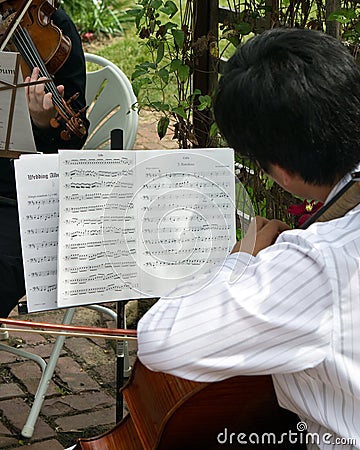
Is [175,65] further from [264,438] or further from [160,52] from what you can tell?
[264,438]

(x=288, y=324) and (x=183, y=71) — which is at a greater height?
(x=288, y=324)

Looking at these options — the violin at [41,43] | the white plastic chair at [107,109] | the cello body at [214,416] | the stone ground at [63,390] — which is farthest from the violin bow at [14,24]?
the stone ground at [63,390]

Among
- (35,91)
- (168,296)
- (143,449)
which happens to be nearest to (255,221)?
(168,296)

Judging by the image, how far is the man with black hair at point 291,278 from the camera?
122 cm

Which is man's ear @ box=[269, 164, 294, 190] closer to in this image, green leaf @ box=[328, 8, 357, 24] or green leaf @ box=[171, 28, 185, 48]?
green leaf @ box=[328, 8, 357, 24]

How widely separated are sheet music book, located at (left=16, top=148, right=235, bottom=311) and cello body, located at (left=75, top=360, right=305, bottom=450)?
7.9 inches

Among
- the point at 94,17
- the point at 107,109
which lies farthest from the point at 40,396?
the point at 94,17

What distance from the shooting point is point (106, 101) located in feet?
9.78

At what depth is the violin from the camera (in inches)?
90.4

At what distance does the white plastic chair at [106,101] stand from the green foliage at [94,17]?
15.2 ft

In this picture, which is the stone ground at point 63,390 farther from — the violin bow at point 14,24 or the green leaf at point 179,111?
the violin bow at point 14,24

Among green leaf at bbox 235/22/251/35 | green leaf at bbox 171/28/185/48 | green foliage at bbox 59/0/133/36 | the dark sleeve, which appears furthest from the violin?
green foliage at bbox 59/0/133/36

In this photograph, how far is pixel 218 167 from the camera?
175 cm

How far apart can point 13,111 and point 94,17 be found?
559 centimetres
